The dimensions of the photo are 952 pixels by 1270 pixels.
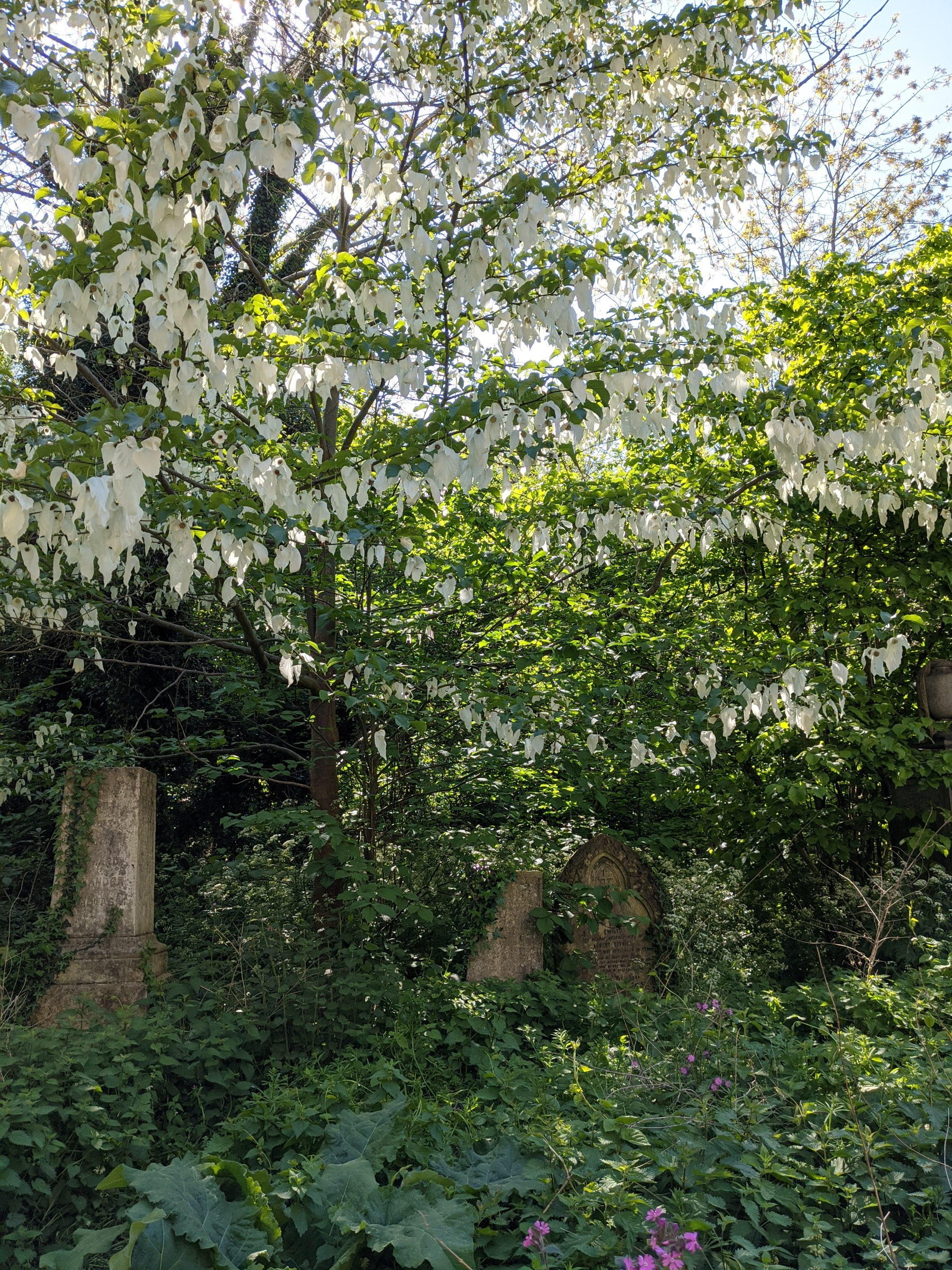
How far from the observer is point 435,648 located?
20.7ft

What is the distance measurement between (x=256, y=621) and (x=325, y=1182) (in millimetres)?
3979

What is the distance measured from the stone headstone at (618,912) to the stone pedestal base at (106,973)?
2.70 meters

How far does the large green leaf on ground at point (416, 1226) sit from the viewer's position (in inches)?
92.5

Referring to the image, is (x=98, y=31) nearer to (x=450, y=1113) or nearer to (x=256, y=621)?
(x=256, y=621)

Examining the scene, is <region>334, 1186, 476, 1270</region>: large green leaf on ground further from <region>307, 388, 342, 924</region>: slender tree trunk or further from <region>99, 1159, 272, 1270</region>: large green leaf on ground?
<region>307, 388, 342, 924</region>: slender tree trunk

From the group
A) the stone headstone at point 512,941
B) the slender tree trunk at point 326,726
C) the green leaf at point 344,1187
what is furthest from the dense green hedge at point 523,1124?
the slender tree trunk at point 326,726

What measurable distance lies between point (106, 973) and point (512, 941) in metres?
2.55

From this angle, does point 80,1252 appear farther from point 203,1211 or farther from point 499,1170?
point 499,1170

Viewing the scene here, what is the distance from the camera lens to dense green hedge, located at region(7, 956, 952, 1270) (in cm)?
257

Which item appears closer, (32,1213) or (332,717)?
(32,1213)

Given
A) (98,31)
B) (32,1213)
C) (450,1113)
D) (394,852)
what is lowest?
(32,1213)

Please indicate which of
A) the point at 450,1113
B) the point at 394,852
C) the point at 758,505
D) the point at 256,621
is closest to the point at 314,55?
the point at 256,621

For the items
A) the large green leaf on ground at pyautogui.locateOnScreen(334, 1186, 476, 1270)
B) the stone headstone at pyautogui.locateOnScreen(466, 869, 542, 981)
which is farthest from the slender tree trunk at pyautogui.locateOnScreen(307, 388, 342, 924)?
the large green leaf on ground at pyautogui.locateOnScreen(334, 1186, 476, 1270)

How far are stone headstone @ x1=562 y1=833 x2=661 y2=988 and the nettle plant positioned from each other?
1.36 meters
